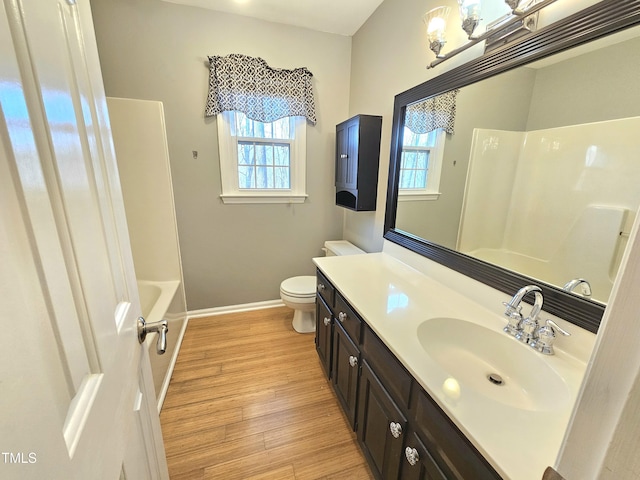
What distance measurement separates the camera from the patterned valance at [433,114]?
4.66ft

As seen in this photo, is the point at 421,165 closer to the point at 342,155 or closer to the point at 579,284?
the point at 342,155

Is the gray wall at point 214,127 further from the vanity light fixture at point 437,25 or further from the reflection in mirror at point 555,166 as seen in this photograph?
the reflection in mirror at point 555,166

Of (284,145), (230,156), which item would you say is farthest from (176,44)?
(284,145)

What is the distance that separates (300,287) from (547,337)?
1733 mm

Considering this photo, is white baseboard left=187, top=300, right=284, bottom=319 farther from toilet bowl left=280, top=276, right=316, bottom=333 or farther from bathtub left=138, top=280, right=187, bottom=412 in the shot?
toilet bowl left=280, top=276, right=316, bottom=333

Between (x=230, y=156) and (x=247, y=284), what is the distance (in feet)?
4.16

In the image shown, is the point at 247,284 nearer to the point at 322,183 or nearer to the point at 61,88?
the point at 322,183

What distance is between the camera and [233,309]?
9.08 feet

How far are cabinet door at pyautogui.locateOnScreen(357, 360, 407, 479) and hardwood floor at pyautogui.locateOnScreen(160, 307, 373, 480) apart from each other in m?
0.21

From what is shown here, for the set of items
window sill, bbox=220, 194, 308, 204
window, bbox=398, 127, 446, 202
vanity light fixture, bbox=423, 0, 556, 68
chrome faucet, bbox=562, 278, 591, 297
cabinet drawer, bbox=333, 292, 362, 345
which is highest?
vanity light fixture, bbox=423, 0, 556, 68

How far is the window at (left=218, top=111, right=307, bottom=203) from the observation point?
2.40 meters

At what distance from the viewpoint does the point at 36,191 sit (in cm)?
36

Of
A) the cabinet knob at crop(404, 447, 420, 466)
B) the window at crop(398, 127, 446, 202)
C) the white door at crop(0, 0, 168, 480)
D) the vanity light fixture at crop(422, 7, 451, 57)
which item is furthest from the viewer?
the window at crop(398, 127, 446, 202)

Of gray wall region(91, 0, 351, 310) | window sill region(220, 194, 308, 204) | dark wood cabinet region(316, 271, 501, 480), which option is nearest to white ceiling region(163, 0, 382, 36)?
gray wall region(91, 0, 351, 310)
